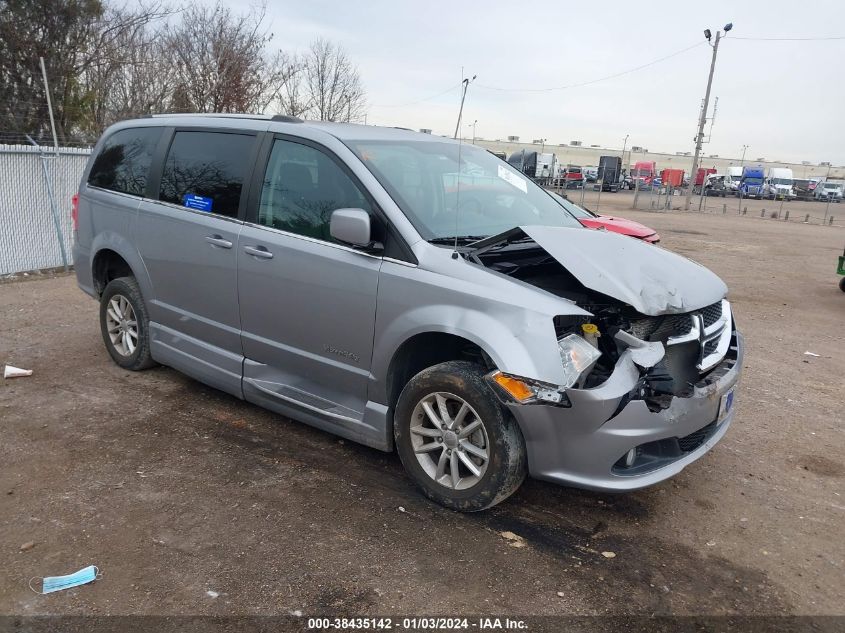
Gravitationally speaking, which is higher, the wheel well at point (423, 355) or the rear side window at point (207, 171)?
the rear side window at point (207, 171)

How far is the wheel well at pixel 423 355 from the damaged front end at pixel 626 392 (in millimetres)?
449

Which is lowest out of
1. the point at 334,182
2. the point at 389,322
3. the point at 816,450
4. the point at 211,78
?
the point at 816,450

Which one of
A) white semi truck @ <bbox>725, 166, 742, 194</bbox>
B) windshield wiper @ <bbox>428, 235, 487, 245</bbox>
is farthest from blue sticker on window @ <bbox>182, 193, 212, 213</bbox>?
white semi truck @ <bbox>725, 166, 742, 194</bbox>

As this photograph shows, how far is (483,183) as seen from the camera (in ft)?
14.5

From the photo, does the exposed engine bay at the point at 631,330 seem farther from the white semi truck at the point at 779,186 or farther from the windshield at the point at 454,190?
the white semi truck at the point at 779,186

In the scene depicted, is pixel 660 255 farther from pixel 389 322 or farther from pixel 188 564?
pixel 188 564

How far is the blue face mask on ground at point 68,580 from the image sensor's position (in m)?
2.79

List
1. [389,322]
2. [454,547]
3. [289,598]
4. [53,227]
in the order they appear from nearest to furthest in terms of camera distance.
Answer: [289,598] < [454,547] < [389,322] < [53,227]

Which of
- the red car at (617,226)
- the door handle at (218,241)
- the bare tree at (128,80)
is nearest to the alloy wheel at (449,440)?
the door handle at (218,241)

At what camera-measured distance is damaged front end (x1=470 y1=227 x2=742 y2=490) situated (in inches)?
119

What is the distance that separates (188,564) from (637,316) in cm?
248

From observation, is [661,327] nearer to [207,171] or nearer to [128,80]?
[207,171]

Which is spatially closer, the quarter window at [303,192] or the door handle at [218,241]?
the quarter window at [303,192]

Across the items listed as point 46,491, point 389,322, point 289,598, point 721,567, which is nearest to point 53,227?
point 46,491
